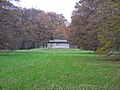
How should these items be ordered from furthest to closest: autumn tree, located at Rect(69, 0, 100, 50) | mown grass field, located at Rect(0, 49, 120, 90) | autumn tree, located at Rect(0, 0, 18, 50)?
autumn tree, located at Rect(0, 0, 18, 50), autumn tree, located at Rect(69, 0, 100, 50), mown grass field, located at Rect(0, 49, 120, 90)

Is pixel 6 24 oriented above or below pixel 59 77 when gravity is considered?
above

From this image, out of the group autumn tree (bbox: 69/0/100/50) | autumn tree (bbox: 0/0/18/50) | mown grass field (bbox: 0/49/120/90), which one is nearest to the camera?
mown grass field (bbox: 0/49/120/90)

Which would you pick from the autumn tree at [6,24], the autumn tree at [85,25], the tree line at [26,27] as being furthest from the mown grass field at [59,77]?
the tree line at [26,27]

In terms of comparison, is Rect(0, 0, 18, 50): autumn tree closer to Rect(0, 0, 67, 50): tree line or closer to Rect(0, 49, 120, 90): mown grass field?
Rect(0, 0, 67, 50): tree line

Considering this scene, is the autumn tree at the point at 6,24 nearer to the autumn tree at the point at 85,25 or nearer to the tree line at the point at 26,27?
the tree line at the point at 26,27

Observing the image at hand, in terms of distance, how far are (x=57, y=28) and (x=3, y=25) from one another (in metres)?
67.3

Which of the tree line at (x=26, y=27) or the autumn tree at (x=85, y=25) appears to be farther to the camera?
the tree line at (x=26, y=27)

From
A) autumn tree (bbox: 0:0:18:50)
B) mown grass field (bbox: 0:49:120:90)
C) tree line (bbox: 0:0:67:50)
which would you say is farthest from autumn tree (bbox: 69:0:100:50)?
mown grass field (bbox: 0:49:120:90)

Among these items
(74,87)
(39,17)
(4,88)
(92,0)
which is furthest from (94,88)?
(39,17)

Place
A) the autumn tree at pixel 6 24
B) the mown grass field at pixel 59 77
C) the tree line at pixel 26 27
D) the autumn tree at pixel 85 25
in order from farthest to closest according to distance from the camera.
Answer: the tree line at pixel 26 27
the autumn tree at pixel 6 24
the autumn tree at pixel 85 25
the mown grass field at pixel 59 77

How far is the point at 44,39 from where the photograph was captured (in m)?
101

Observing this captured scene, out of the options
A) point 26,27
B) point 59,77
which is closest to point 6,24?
point 59,77

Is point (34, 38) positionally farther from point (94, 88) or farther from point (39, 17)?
point (94, 88)

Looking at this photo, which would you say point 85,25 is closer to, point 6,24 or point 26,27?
point 6,24
